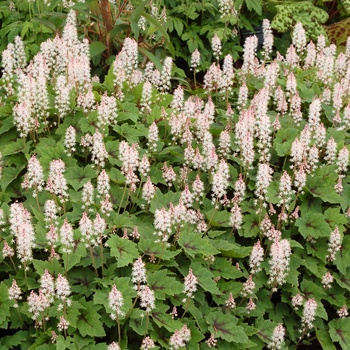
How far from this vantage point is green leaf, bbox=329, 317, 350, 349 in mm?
4000

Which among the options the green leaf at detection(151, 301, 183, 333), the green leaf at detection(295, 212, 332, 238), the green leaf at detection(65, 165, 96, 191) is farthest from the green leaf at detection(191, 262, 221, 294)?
the green leaf at detection(65, 165, 96, 191)

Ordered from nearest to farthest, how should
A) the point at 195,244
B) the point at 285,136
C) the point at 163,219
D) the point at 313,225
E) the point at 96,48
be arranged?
1. the point at 163,219
2. the point at 195,244
3. the point at 313,225
4. the point at 285,136
5. the point at 96,48

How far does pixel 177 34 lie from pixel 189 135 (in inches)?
127

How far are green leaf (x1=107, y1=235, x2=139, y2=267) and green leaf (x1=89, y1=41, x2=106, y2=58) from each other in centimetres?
275

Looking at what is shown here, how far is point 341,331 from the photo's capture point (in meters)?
4.09

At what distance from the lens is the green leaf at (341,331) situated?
157 inches

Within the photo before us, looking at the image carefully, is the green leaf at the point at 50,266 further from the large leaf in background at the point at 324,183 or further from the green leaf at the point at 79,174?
the large leaf in background at the point at 324,183

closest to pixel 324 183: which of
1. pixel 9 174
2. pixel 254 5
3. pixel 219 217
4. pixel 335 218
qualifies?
pixel 335 218

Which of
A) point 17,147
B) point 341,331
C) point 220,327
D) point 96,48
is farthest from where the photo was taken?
point 96,48

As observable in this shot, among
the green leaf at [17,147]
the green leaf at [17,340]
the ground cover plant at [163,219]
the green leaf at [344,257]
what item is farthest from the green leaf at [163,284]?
the green leaf at [17,147]

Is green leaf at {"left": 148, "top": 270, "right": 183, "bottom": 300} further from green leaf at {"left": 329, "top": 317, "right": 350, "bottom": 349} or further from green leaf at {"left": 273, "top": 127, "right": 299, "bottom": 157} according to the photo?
green leaf at {"left": 273, "top": 127, "right": 299, "bottom": 157}

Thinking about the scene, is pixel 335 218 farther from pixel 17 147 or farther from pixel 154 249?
pixel 17 147

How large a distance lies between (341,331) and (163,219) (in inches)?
58.7

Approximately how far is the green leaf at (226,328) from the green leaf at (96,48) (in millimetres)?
3151
